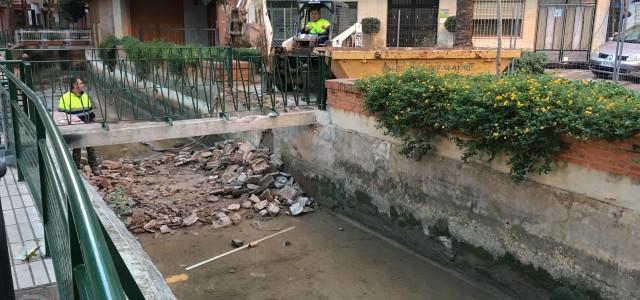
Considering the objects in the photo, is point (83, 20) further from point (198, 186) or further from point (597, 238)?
point (597, 238)

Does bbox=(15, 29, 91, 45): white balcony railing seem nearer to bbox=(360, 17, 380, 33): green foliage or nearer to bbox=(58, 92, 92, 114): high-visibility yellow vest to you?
bbox=(360, 17, 380, 33): green foliage

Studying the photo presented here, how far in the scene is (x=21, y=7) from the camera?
43656mm

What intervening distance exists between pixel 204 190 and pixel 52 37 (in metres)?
24.7

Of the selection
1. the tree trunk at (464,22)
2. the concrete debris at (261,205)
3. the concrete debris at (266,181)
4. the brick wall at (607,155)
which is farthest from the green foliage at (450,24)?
the brick wall at (607,155)

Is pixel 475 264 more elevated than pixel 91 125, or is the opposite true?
pixel 91 125

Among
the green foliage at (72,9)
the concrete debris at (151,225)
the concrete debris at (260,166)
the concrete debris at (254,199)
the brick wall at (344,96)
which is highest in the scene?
the green foliage at (72,9)

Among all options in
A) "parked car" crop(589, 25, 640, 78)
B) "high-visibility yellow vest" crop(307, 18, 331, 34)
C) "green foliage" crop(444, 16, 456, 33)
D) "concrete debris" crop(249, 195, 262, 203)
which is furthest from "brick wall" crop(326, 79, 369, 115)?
"green foliage" crop(444, 16, 456, 33)

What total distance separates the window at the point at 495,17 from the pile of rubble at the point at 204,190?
14243 millimetres

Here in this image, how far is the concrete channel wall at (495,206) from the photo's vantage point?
191 inches

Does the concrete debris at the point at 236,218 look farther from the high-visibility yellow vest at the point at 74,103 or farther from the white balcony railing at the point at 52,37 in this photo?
the white balcony railing at the point at 52,37

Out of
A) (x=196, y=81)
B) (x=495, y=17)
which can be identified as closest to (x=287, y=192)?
(x=196, y=81)

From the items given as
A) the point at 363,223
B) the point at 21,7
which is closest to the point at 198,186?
the point at 363,223

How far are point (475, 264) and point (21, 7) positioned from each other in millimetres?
47884

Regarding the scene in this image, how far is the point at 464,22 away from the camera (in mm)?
12117
